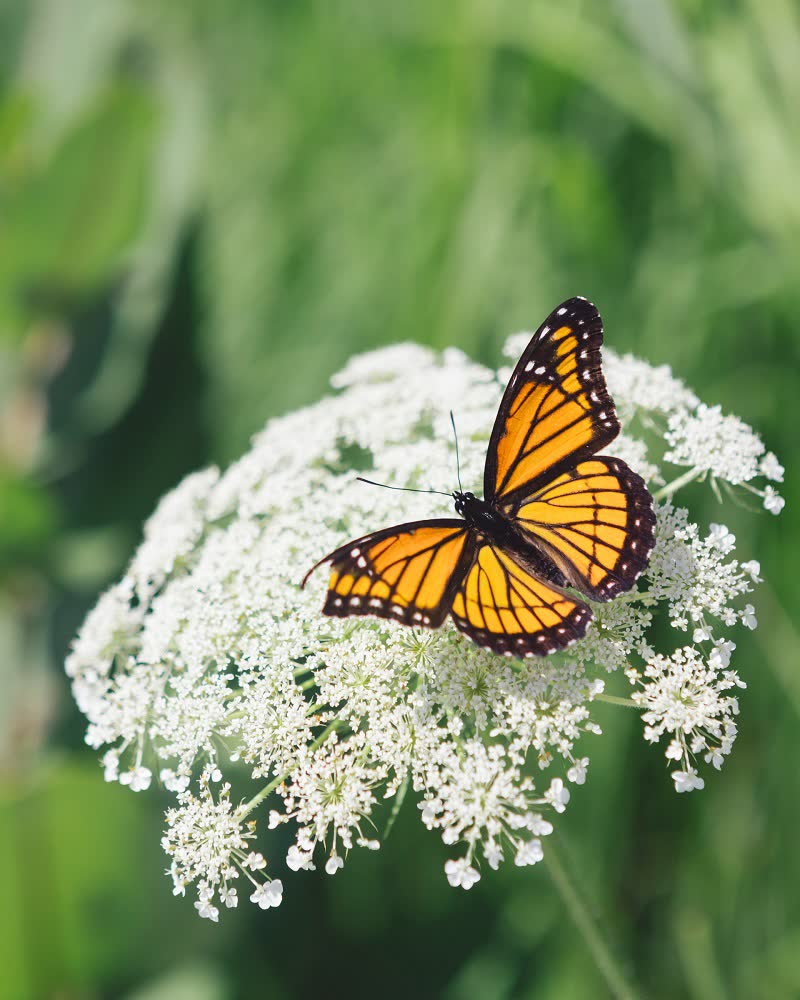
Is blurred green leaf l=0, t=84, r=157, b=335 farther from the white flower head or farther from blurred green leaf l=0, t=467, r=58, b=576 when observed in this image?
the white flower head

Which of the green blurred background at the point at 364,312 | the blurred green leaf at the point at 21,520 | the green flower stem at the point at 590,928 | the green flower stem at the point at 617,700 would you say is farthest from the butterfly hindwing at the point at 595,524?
the blurred green leaf at the point at 21,520

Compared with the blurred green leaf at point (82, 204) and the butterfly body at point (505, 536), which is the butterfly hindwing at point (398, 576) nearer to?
the butterfly body at point (505, 536)

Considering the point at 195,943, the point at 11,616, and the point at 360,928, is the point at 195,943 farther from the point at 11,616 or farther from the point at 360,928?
the point at 11,616

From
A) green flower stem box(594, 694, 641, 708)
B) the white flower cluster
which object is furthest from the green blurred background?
green flower stem box(594, 694, 641, 708)

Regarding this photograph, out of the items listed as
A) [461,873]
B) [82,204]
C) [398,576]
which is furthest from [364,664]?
[82,204]

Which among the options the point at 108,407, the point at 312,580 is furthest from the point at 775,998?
the point at 108,407

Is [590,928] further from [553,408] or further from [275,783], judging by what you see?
[553,408]
